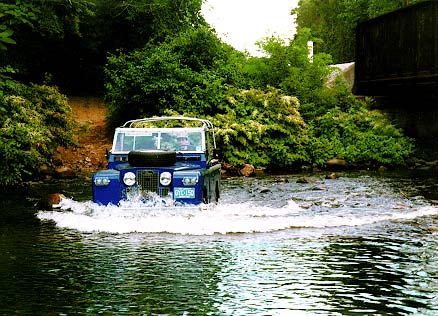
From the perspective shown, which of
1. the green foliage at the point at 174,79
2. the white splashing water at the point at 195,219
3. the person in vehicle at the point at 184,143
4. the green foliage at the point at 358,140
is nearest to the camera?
the white splashing water at the point at 195,219

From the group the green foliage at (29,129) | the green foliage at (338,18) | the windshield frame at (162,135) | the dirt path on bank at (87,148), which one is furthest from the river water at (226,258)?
the green foliage at (338,18)

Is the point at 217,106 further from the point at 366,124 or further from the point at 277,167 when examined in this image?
the point at 366,124

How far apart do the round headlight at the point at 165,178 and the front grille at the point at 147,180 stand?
12 cm

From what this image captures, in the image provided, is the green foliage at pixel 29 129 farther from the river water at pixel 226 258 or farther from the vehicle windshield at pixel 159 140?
the vehicle windshield at pixel 159 140

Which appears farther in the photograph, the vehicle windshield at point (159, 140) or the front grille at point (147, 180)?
the vehicle windshield at point (159, 140)

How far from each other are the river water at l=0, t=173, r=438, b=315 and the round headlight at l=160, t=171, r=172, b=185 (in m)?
0.50

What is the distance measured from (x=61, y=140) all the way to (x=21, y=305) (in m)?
17.8

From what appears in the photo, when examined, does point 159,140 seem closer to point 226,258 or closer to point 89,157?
point 226,258

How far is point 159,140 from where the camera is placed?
1448 centimetres

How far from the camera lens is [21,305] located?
23.1ft

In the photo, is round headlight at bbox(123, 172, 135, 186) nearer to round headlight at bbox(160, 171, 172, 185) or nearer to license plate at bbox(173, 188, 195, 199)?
round headlight at bbox(160, 171, 172, 185)

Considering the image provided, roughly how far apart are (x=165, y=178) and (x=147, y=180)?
0.37m

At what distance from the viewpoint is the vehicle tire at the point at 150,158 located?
13.1 meters

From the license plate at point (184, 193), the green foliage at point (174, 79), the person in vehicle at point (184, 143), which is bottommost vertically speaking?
the license plate at point (184, 193)
